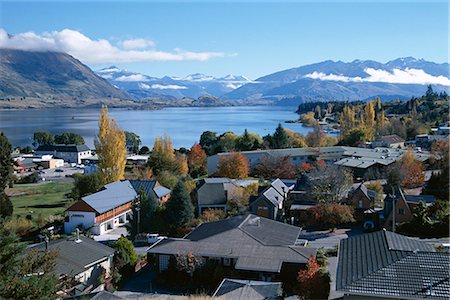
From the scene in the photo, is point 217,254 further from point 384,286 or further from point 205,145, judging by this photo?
point 205,145

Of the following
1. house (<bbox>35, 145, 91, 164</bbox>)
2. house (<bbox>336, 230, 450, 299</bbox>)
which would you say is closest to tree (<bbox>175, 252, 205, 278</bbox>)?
house (<bbox>336, 230, 450, 299</bbox>)

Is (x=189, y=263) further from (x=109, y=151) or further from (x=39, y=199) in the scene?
(x=39, y=199)

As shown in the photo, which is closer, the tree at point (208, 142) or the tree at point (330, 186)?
the tree at point (330, 186)

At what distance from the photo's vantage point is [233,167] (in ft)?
101

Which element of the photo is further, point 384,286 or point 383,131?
point 383,131

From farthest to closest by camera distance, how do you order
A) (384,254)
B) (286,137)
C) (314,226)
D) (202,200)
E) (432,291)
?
(286,137) → (202,200) → (314,226) → (384,254) → (432,291)

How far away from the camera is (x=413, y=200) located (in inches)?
805

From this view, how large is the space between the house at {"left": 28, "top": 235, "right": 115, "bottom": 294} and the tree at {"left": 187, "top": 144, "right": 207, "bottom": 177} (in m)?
20.2

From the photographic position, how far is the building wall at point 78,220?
20.4 m

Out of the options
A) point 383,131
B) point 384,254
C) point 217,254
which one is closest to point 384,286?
point 384,254

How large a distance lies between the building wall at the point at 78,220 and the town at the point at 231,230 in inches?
1.7

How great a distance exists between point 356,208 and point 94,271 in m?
11.7

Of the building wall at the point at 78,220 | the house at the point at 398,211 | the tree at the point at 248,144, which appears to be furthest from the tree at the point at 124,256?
the tree at the point at 248,144

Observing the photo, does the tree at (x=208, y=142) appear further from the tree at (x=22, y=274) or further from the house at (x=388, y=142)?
the tree at (x=22, y=274)
